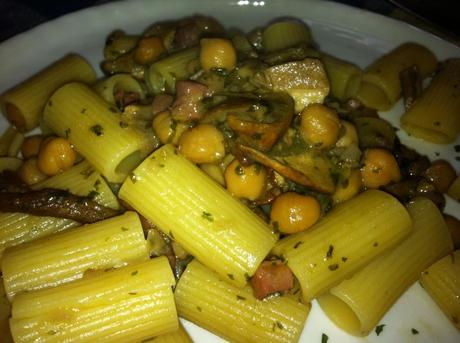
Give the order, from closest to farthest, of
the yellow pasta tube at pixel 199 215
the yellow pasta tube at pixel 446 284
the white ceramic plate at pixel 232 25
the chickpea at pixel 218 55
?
the yellow pasta tube at pixel 199 215 < the yellow pasta tube at pixel 446 284 < the chickpea at pixel 218 55 < the white ceramic plate at pixel 232 25

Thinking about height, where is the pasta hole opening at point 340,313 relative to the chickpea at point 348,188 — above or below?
below

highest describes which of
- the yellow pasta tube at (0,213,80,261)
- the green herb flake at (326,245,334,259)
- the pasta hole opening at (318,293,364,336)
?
the green herb flake at (326,245,334,259)

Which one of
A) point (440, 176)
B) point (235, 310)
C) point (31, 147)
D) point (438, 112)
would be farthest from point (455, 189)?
point (31, 147)

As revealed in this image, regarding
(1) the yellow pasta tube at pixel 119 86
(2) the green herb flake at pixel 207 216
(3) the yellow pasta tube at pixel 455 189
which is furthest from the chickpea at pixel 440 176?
(1) the yellow pasta tube at pixel 119 86

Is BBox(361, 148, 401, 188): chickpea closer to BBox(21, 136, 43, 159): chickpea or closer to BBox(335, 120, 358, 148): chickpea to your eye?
BBox(335, 120, 358, 148): chickpea

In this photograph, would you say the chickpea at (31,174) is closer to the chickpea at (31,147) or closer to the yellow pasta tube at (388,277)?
the chickpea at (31,147)

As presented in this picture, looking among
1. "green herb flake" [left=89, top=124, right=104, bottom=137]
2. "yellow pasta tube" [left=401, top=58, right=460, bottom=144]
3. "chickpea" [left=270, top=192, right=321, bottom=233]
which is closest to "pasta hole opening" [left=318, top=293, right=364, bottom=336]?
"chickpea" [left=270, top=192, right=321, bottom=233]
